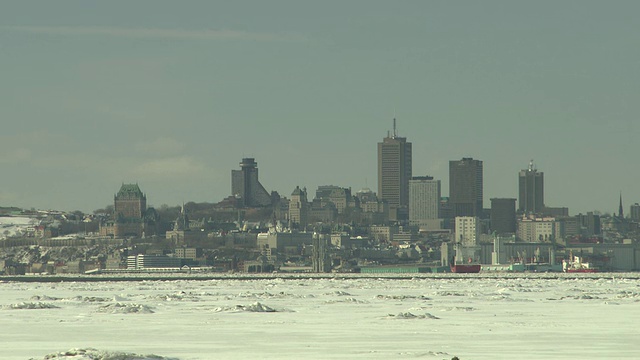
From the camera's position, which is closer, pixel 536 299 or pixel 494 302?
pixel 494 302

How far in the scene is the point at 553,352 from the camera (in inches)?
1820

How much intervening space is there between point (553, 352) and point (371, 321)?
17150mm

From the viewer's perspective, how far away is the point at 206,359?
4378 cm

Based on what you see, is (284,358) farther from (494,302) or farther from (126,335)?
(494,302)

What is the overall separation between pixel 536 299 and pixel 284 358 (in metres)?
49.9

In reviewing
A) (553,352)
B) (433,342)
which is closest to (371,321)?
(433,342)

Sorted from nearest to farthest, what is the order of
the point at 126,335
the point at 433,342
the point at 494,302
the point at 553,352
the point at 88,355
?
the point at 88,355
the point at 553,352
the point at 433,342
the point at 126,335
the point at 494,302

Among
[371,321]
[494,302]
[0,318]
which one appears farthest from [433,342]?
[494,302]

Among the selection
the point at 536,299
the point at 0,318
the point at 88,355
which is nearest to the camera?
the point at 88,355

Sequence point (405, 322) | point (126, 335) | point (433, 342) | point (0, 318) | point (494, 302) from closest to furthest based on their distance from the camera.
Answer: point (433, 342) → point (126, 335) → point (405, 322) → point (0, 318) → point (494, 302)

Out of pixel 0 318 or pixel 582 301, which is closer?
pixel 0 318

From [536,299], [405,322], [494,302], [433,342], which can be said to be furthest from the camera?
[536,299]

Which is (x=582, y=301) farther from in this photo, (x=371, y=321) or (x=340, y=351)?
(x=340, y=351)

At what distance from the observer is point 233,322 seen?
62.0 metres
